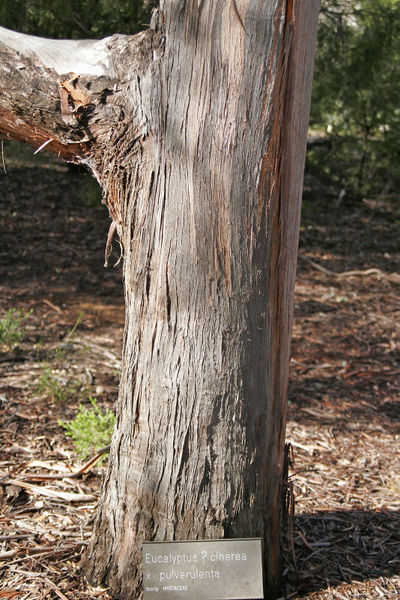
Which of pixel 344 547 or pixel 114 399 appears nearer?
pixel 344 547

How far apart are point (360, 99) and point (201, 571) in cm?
931

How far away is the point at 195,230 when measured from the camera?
205 centimetres

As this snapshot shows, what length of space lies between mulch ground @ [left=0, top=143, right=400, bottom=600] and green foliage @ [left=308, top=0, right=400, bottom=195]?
213 cm

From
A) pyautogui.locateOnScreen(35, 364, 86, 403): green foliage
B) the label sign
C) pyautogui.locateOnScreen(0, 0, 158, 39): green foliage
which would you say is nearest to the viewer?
the label sign

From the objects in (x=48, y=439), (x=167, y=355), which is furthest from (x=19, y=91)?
(x=48, y=439)

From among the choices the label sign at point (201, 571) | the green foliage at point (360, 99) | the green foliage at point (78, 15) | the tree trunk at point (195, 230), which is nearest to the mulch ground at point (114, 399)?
Answer: the label sign at point (201, 571)

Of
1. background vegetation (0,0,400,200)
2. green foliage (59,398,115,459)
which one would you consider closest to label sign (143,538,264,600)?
green foliage (59,398,115,459)

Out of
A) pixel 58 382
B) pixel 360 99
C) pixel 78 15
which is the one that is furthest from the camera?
pixel 360 99

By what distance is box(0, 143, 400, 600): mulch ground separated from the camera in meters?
2.57

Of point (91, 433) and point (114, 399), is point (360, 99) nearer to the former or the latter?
point (114, 399)

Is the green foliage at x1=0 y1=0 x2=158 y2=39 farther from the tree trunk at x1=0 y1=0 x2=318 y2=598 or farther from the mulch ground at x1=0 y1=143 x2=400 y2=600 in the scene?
the tree trunk at x1=0 y1=0 x2=318 y2=598

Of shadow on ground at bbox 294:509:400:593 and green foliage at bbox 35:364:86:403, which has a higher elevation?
Result: green foliage at bbox 35:364:86:403

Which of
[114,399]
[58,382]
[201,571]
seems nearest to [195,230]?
[201,571]

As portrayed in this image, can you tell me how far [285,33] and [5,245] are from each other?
577 centimetres
